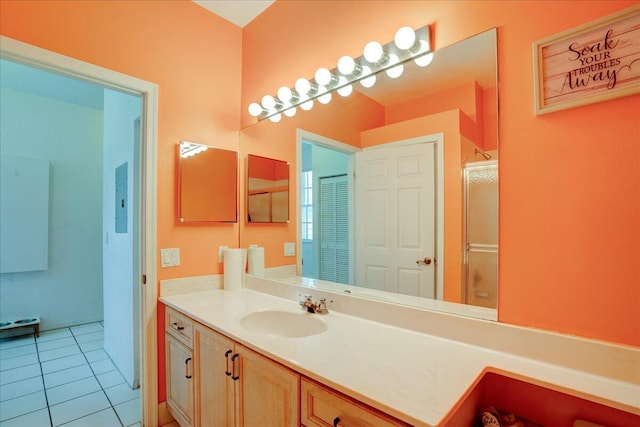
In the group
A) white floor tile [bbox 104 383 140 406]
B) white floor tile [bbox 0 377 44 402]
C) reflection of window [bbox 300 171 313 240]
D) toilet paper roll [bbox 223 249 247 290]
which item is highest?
reflection of window [bbox 300 171 313 240]

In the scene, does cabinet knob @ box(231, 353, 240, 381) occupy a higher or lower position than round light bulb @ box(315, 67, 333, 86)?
lower

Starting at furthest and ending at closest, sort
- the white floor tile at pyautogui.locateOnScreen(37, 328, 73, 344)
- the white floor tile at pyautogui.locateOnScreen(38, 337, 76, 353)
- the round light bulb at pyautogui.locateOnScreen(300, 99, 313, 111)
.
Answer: the white floor tile at pyautogui.locateOnScreen(37, 328, 73, 344) → the white floor tile at pyautogui.locateOnScreen(38, 337, 76, 353) → the round light bulb at pyautogui.locateOnScreen(300, 99, 313, 111)

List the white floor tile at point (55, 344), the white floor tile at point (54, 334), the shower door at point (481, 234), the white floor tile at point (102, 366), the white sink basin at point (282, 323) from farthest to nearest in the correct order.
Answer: the white floor tile at point (54, 334)
the white floor tile at point (55, 344)
the white floor tile at point (102, 366)
the white sink basin at point (282, 323)
the shower door at point (481, 234)

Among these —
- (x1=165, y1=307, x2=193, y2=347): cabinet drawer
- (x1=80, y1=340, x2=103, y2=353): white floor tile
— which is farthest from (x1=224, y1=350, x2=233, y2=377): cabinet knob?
(x1=80, y1=340, x2=103, y2=353): white floor tile

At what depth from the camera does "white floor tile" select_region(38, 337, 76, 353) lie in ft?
9.73

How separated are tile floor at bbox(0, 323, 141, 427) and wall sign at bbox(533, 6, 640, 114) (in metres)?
2.68

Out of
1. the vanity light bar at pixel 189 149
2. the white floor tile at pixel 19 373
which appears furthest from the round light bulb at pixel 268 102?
the white floor tile at pixel 19 373

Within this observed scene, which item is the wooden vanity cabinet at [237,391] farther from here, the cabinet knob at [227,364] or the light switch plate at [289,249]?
the light switch plate at [289,249]

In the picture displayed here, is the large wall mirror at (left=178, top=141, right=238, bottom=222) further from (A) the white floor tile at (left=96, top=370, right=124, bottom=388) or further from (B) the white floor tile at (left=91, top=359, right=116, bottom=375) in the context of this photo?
(B) the white floor tile at (left=91, top=359, right=116, bottom=375)

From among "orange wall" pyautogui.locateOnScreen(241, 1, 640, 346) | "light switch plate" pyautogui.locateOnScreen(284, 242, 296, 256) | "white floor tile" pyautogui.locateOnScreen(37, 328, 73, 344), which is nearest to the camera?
"orange wall" pyautogui.locateOnScreen(241, 1, 640, 346)

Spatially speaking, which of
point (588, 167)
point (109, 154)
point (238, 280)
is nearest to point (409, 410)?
point (588, 167)

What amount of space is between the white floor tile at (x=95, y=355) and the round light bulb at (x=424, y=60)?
11.2 feet

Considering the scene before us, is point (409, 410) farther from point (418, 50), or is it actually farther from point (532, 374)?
point (418, 50)

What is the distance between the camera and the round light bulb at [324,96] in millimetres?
1735
